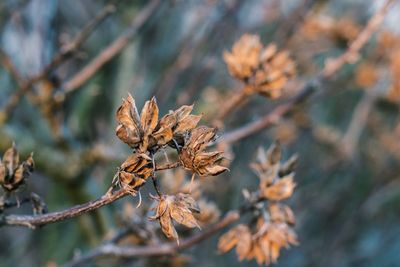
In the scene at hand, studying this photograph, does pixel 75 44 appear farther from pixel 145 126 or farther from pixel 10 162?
pixel 145 126

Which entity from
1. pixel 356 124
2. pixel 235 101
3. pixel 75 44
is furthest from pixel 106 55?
pixel 356 124

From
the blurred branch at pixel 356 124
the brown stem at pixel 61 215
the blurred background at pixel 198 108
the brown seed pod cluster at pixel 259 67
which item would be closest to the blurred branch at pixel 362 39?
the brown seed pod cluster at pixel 259 67

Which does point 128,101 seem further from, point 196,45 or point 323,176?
point 323,176

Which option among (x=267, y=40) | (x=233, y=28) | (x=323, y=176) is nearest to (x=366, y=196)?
(x=323, y=176)

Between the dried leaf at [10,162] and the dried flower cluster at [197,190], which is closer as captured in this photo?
the dried leaf at [10,162]

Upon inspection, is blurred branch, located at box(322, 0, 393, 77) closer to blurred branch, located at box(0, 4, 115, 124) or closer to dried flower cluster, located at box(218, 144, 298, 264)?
dried flower cluster, located at box(218, 144, 298, 264)

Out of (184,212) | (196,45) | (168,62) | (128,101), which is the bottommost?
(184,212)

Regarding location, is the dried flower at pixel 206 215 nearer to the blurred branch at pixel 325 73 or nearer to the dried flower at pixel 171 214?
the blurred branch at pixel 325 73

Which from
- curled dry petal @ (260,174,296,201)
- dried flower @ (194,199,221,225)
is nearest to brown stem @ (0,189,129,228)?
curled dry petal @ (260,174,296,201)
